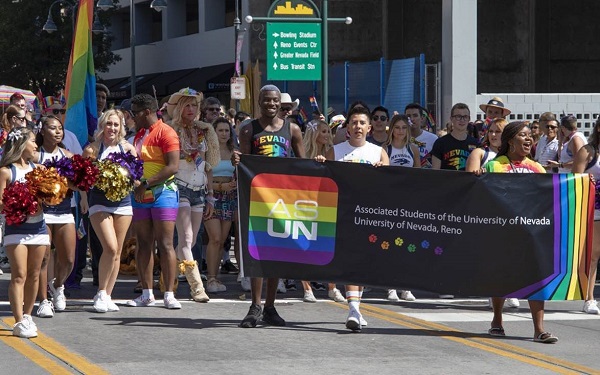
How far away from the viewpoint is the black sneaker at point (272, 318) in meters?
10.7

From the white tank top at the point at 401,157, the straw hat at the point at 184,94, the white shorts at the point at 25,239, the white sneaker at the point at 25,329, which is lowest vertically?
the white sneaker at the point at 25,329

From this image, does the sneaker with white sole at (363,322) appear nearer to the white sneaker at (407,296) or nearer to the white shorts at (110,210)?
the white sneaker at (407,296)

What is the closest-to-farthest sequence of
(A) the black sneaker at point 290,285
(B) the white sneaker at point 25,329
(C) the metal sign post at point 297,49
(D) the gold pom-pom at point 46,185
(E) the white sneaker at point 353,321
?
(B) the white sneaker at point 25,329 → (D) the gold pom-pom at point 46,185 → (E) the white sneaker at point 353,321 → (A) the black sneaker at point 290,285 → (C) the metal sign post at point 297,49

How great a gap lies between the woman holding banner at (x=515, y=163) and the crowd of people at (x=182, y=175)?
0.01 metres

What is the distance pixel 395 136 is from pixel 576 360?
14.9 feet

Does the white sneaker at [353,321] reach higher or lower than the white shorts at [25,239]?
lower

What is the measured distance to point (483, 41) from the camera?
133 ft

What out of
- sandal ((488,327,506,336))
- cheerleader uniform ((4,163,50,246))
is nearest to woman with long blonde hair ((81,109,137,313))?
cheerleader uniform ((4,163,50,246))

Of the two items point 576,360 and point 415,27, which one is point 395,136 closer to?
point 576,360

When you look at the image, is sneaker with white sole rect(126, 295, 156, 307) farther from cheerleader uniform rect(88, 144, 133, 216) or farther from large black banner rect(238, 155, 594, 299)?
large black banner rect(238, 155, 594, 299)

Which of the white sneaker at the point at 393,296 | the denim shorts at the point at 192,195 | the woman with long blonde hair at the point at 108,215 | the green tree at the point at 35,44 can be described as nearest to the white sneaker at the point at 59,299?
the woman with long blonde hair at the point at 108,215

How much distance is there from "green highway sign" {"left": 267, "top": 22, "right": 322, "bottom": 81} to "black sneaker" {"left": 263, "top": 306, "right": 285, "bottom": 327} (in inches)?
474

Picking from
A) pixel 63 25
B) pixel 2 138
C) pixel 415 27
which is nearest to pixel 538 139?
pixel 2 138

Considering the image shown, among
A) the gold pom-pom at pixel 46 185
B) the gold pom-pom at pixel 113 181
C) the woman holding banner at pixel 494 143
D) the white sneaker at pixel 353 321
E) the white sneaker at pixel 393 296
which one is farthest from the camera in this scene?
the white sneaker at pixel 393 296
